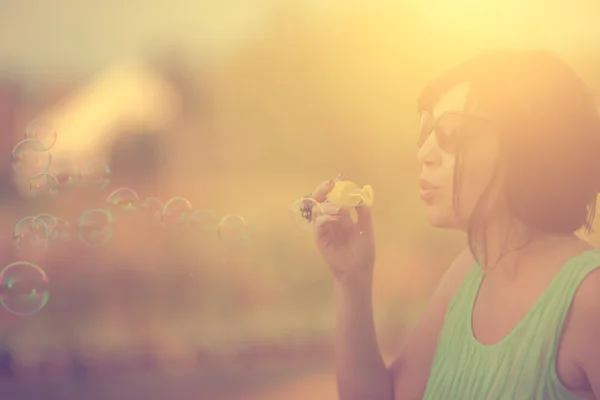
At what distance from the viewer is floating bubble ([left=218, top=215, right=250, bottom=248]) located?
1.92m

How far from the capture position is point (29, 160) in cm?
208

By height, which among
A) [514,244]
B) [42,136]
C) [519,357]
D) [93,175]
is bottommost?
[519,357]

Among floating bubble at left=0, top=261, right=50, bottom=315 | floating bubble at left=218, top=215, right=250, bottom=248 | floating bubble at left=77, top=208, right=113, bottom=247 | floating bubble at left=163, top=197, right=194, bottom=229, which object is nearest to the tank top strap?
A: floating bubble at left=218, top=215, right=250, bottom=248

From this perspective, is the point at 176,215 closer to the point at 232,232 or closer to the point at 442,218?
the point at 232,232

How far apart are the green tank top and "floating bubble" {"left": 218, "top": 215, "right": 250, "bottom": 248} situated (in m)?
0.99

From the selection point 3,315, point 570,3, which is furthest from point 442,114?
point 3,315

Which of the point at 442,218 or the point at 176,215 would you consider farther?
the point at 176,215

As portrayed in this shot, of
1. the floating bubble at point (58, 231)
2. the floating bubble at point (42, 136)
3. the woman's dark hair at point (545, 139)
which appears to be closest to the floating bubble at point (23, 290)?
the floating bubble at point (58, 231)

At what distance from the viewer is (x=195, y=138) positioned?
2.72m

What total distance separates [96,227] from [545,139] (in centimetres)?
144

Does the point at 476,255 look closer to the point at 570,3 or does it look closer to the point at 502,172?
the point at 502,172

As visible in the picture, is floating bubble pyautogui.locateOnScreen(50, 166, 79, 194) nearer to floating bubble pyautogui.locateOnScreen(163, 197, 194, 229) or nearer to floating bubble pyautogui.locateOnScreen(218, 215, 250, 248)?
floating bubble pyautogui.locateOnScreen(163, 197, 194, 229)

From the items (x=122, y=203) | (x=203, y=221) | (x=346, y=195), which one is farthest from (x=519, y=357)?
(x=122, y=203)

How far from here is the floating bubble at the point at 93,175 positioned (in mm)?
2049
